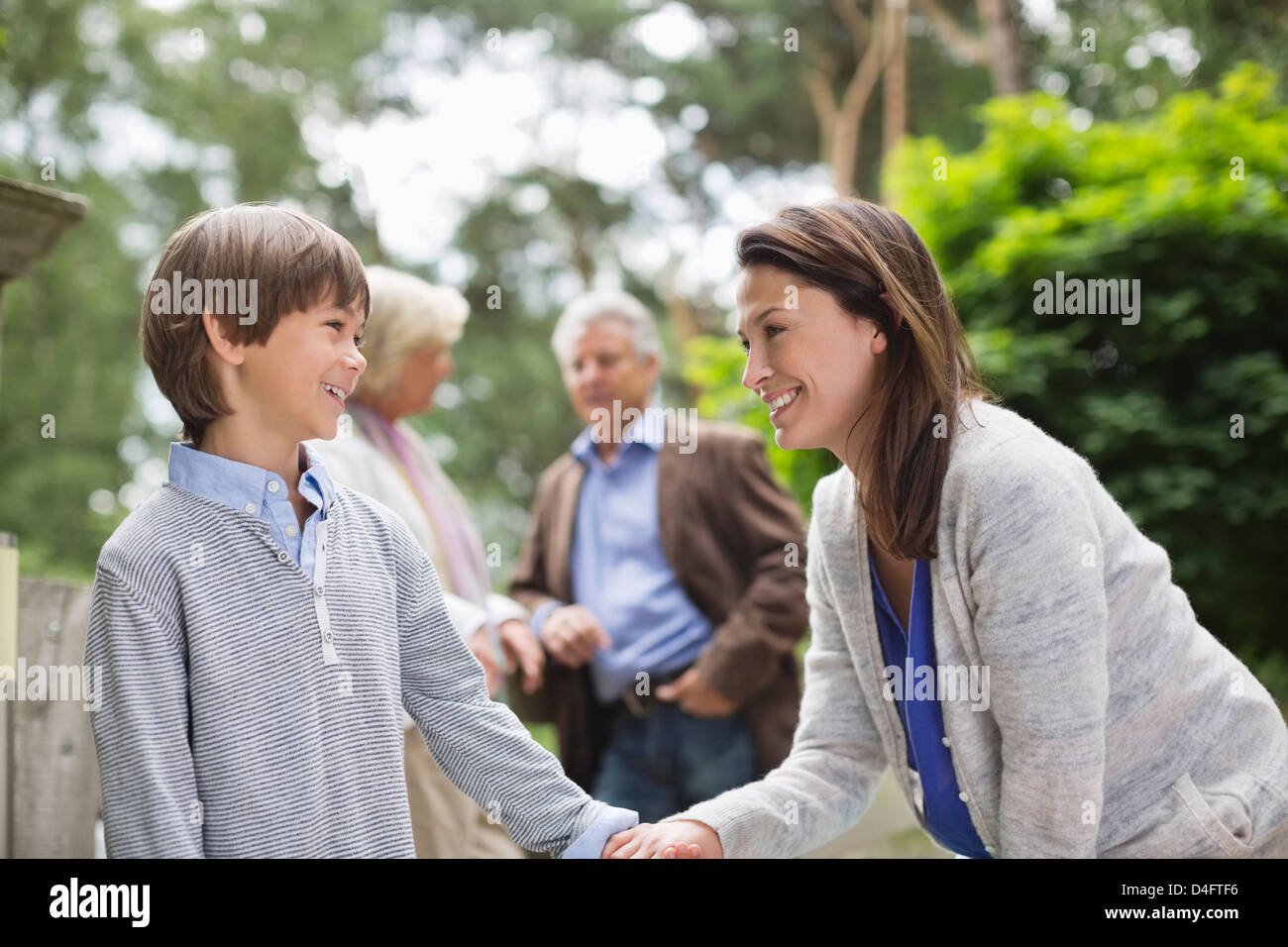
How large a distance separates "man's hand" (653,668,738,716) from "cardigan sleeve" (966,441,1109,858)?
5.27 ft

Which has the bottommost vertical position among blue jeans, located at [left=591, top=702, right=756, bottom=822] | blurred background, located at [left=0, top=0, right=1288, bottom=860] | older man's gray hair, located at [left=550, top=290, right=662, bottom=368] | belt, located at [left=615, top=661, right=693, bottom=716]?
blue jeans, located at [left=591, top=702, right=756, bottom=822]

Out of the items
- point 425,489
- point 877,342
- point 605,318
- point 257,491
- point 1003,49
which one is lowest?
point 257,491

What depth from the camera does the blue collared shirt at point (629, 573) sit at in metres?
3.46

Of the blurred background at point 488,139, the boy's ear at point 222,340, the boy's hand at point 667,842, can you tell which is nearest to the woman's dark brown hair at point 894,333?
the boy's hand at point 667,842

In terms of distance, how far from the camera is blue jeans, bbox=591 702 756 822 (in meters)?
3.42

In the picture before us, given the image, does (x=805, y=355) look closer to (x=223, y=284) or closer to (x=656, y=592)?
(x=223, y=284)

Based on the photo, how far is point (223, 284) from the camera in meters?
1.59

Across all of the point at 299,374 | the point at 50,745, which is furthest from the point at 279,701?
the point at 50,745

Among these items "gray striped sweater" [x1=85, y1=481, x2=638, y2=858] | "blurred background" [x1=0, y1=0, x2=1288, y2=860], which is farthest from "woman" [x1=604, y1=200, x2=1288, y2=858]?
"blurred background" [x1=0, y1=0, x2=1288, y2=860]

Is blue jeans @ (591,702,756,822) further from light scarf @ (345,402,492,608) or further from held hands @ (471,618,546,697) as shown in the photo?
light scarf @ (345,402,492,608)

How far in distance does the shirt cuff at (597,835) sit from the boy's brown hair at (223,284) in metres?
0.77

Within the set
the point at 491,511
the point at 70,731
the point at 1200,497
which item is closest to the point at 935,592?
the point at 70,731

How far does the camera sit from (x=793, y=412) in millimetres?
1877

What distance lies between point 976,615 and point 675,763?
1.82m
